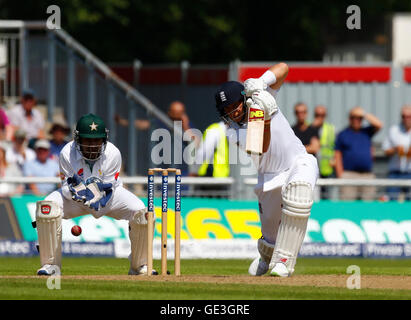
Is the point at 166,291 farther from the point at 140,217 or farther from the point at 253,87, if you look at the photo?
the point at 253,87

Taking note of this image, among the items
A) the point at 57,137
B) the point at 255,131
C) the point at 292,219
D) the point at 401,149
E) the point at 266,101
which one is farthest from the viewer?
the point at 401,149

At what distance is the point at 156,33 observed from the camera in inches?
1211

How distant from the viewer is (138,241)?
12.1 m

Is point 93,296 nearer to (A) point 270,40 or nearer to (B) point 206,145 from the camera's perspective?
(B) point 206,145

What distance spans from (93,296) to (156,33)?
70.5ft

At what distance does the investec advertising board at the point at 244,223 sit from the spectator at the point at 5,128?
2153mm

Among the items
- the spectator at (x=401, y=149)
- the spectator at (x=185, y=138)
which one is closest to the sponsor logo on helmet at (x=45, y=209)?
the spectator at (x=185, y=138)

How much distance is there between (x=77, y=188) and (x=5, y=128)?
7493mm

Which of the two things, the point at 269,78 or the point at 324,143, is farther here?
the point at 324,143

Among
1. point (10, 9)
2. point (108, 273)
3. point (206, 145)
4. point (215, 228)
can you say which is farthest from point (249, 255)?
point (10, 9)

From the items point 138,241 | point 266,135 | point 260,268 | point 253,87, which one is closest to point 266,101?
point 253,87

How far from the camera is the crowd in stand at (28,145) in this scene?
17.6 meters

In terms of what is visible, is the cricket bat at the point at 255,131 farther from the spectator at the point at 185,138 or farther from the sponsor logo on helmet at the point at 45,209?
the spectator at the point at 185,138

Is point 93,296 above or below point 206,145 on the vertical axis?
below
